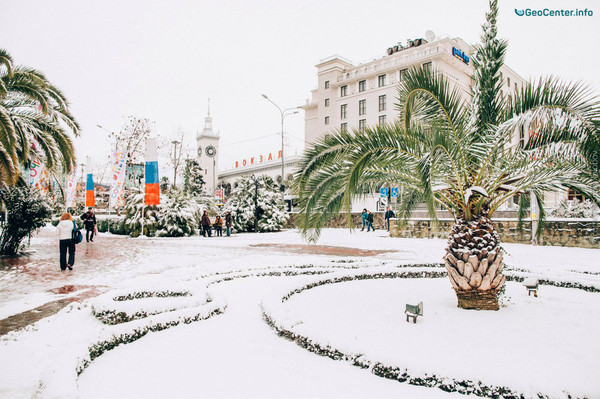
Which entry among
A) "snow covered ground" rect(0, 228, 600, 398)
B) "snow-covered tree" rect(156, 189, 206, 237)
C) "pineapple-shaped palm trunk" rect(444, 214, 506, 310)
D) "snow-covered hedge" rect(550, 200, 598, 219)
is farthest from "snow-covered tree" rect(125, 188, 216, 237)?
"snow-covered hedge" rect(550, 200, 598, 219)

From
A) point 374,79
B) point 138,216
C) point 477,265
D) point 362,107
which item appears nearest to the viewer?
point 477,265

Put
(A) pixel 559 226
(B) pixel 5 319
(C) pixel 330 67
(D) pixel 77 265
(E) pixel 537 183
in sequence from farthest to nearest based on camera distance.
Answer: (C) pixel 330 67 → (A) pixel 559 226 → (D) pixel 77 265 → (E) pixel 537 183 → (B) pixel 5 319

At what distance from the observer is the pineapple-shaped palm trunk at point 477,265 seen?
5215 millimetres

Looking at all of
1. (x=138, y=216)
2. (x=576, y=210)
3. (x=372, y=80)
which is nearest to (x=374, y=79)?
(x=372, y=80)

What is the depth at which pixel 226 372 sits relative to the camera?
11.4 feet

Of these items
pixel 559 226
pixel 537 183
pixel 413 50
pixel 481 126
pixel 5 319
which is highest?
pixel 413 50

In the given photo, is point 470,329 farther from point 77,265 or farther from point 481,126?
point 77,265

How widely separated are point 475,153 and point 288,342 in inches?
158

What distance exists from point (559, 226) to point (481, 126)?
12.2m

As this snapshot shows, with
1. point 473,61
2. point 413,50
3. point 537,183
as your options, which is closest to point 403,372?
point 537,183

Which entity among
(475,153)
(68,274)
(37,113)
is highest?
(37,113)

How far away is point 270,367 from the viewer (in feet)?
11.7

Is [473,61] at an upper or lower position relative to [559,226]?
upper

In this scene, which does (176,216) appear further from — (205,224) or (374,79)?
(374,79)
